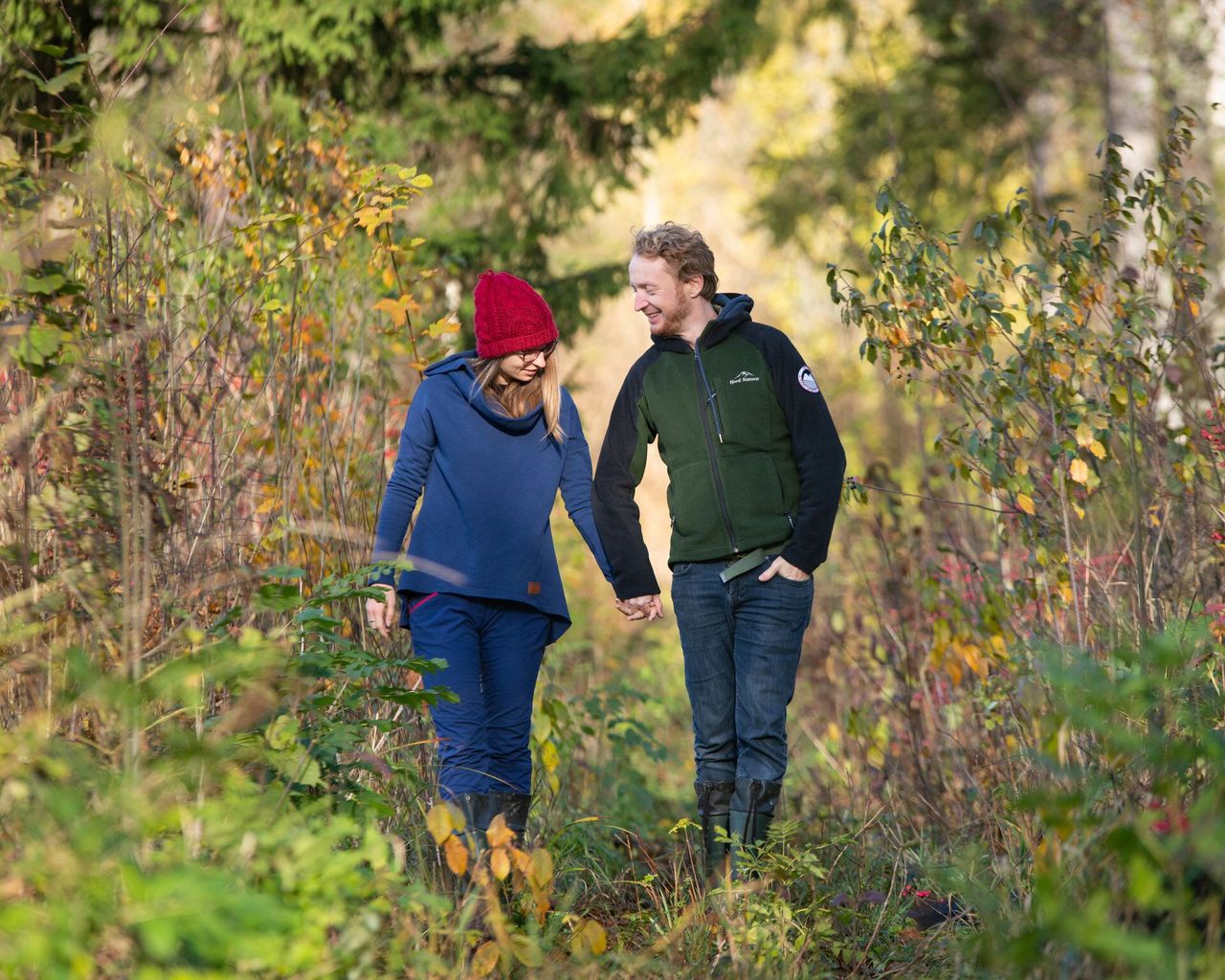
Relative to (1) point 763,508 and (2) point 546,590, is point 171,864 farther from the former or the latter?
(1) point 763,508

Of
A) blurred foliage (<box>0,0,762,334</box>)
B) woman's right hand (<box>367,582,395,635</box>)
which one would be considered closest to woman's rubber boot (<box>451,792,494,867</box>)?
woman's right hand (<box>367,582,395,635</box>)

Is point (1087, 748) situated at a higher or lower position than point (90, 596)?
lower

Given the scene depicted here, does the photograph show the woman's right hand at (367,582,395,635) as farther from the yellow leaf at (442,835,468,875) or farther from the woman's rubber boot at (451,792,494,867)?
the yellow leaf at (442,835,468,875)

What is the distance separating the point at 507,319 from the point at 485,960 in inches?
76.4

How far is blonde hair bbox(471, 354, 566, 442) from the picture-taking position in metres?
4.18

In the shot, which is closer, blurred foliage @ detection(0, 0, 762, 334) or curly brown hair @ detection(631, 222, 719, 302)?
curly brown hair @ detection(631, 222, 719, 302)

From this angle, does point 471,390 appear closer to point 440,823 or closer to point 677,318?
point 677,318

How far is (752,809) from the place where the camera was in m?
3.99

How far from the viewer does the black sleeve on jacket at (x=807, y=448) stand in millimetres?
3975

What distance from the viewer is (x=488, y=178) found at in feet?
26.1

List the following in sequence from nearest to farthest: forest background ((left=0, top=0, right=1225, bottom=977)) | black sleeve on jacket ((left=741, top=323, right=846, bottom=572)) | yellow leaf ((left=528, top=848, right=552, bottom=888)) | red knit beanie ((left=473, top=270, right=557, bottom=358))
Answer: forest background ((left=0, top=0, right=1225, bottom=977)) → yellow leaf ((left=528, top=848, right=552, bottom=888)) → black sleeve on jacket ((left=741, top=323, right=846, bottom=572)) → red knit beanie ((left=473, top=270, right=557, bottom=358))

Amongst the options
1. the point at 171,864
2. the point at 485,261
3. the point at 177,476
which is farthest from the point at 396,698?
the point at 485,261

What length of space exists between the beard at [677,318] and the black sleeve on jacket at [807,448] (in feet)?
0.66

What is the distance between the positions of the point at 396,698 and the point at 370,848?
54 centimetres
